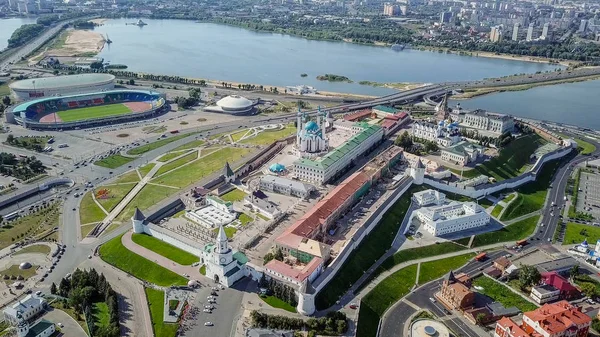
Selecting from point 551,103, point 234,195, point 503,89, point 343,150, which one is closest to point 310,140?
point 343,150

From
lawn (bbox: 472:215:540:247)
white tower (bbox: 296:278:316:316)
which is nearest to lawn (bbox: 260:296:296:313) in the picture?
white tower (bbox: 296:278:316:316)

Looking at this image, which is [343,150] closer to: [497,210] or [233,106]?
[497,210]

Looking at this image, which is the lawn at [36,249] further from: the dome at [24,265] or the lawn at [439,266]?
the lawn at [439,266]

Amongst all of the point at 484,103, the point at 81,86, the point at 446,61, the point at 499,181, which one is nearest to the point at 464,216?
the point at 499,181

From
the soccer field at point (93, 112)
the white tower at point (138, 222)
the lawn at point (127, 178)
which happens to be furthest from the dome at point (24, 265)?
the soccer field at point (93, 112)

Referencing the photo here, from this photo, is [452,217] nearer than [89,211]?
Yes

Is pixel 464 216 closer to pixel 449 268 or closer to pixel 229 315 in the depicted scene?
pixel 449 268

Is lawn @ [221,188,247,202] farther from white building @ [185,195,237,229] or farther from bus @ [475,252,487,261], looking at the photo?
bus @ [475,252,487,261]
